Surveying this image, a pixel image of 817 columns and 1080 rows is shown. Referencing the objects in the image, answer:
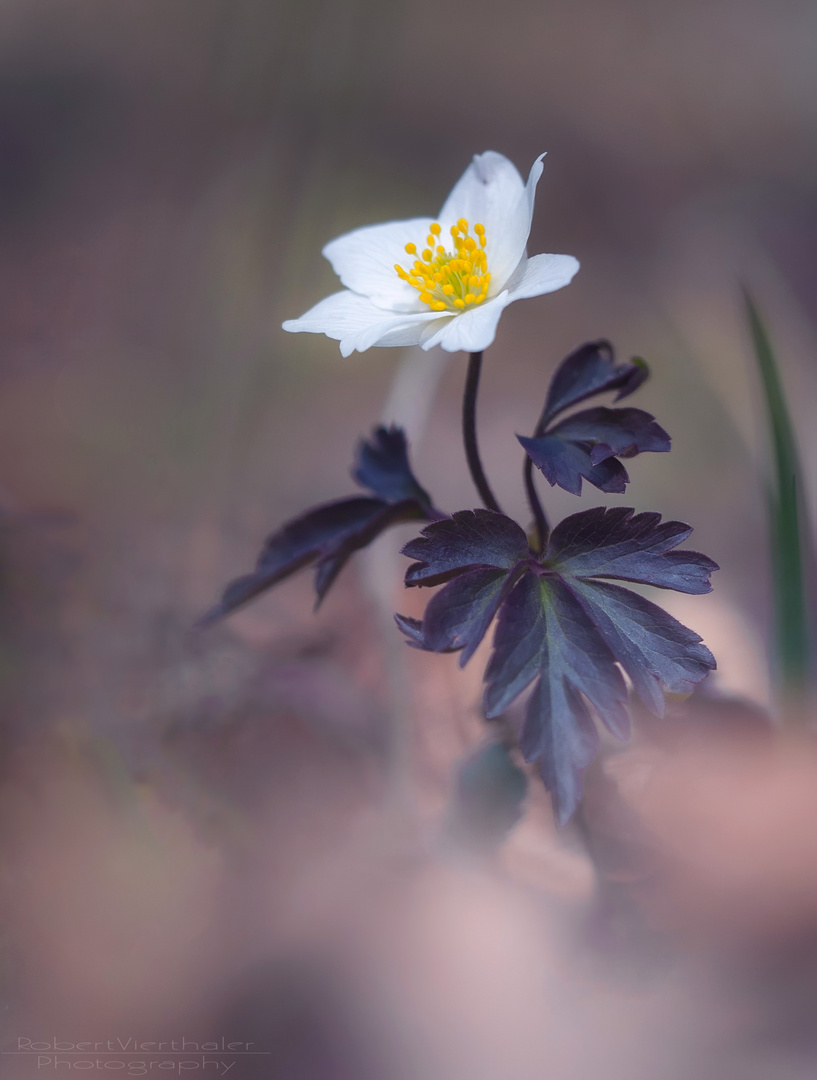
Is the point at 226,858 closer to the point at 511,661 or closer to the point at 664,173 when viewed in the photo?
the point at 511,661

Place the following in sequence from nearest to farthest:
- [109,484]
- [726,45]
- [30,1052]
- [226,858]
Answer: [30,1052]
[226,858]
[109,484]
[726,45]

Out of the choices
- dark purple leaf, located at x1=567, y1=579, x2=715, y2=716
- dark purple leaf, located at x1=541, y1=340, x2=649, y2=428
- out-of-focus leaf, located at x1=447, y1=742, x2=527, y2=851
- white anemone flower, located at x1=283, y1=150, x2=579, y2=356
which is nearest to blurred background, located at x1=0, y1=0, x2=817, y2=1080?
out-of-focus leaf, located at x1=447, y1=742, x2=527, y2=851

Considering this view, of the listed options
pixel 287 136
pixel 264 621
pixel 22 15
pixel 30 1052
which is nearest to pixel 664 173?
pixel 287 136

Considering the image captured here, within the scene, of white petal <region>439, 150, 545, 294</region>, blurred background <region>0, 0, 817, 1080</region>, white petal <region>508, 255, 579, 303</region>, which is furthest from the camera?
blurred background <region>0, 0, 817, 1080</region>

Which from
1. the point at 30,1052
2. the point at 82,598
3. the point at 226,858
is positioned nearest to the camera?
the point at 30,1052

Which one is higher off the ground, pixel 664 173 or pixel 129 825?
pixel 664 173

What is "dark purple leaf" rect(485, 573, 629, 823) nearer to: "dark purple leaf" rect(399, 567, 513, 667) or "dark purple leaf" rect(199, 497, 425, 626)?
"dark purple leaf" rect(399, 567, 513, 667)

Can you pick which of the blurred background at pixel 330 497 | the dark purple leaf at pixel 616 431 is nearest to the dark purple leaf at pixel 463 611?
the dark purple leaf at pixel 616 431
